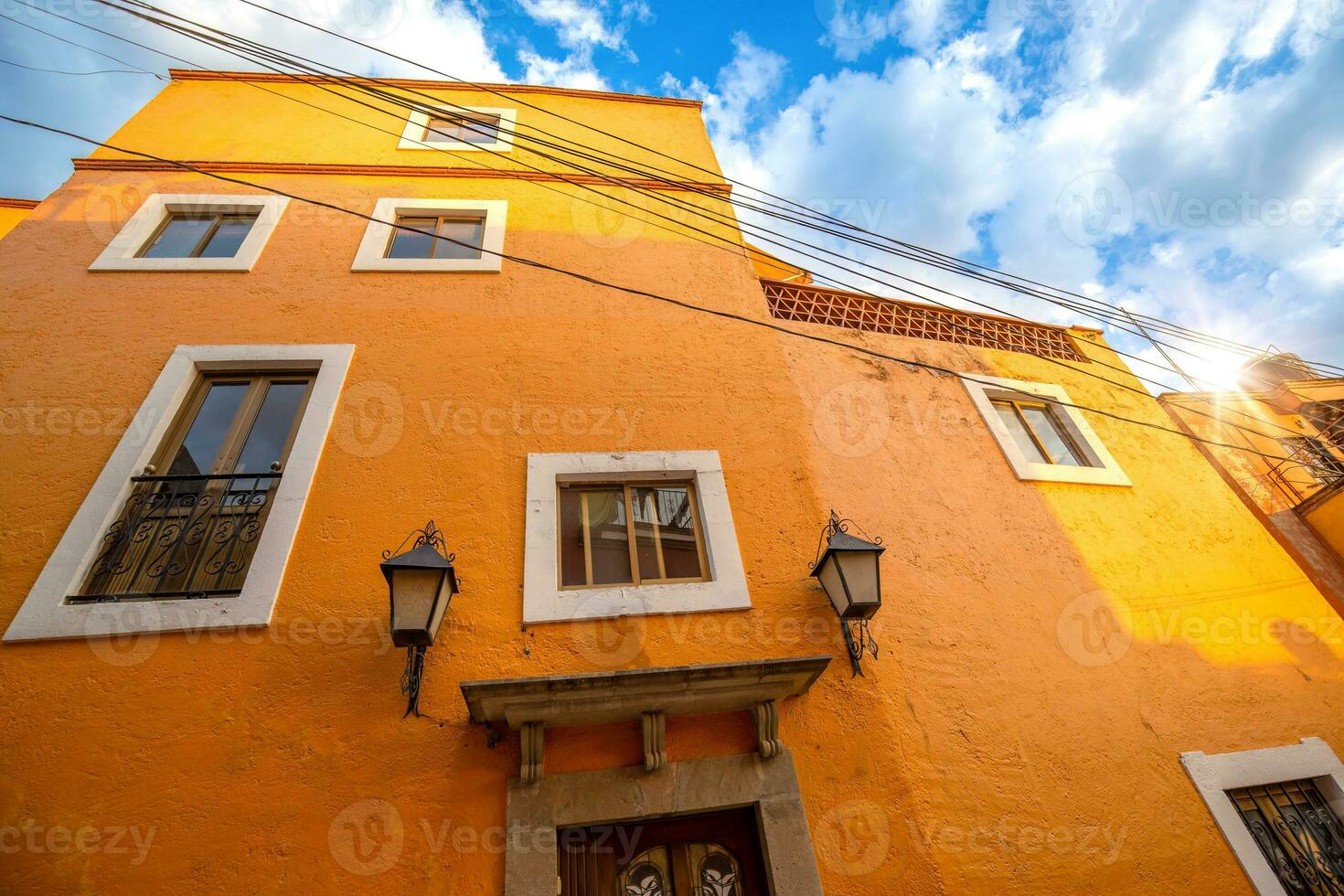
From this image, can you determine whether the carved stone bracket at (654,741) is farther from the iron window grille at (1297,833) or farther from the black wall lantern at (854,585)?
the iron window grille at (1297,833)

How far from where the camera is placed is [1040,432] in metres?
6.41

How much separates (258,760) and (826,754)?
323 centimetres

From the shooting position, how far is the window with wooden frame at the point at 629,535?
4102mm

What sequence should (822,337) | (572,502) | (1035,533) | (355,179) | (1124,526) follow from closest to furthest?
(572,502) < (1035,533) < (1124,526) < (822,337) < (355,179)

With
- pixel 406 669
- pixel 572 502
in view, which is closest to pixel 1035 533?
pixel 572 502

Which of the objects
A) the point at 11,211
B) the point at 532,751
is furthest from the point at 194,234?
the point at 532,751

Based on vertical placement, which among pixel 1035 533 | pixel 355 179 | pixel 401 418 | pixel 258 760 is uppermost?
pixel 355 179

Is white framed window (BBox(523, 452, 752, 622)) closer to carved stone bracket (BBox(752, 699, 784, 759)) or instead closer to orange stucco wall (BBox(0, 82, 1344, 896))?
orange stucco wall (BBox(0, 82, 1344, 896))

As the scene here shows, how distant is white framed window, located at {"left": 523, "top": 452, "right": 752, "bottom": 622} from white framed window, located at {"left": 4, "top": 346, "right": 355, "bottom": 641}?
1651 millimetres

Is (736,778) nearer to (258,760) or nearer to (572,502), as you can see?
(572,502)

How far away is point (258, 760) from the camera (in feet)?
10.2

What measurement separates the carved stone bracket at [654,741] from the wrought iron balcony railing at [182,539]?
2.74 meters

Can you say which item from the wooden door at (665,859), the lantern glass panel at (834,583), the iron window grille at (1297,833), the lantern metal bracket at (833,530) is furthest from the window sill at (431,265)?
the iron window grille at (1297,833)

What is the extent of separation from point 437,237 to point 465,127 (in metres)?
3.41
